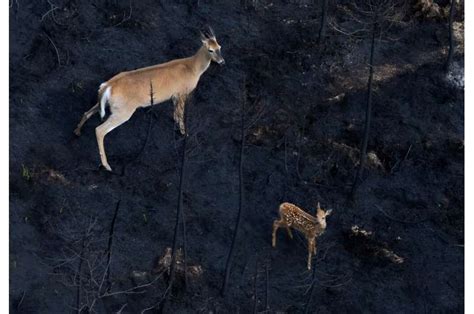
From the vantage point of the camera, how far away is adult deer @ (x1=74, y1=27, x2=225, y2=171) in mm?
22875

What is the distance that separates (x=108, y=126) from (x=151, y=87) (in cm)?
129

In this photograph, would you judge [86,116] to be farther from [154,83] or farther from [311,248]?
[311,248]

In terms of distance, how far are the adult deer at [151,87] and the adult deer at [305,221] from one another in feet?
10.3

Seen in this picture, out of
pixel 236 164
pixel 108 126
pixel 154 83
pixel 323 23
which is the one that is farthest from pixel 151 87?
pixel 323 23

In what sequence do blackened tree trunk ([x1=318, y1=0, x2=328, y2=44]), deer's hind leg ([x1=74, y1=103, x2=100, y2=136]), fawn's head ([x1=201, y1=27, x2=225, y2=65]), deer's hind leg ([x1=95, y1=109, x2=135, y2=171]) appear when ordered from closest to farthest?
deer's hind leg ([x1=95, y1=109, x2=135, y2=171]) → deer's hind leg ([x1=74, y1=103, x2=100, y2=136]) → fawn's head ([x1=201, y1=27, x2=225, y2=65]) → blackened tree trunk ([x1=318, y1=0, x2=328, y2=44])

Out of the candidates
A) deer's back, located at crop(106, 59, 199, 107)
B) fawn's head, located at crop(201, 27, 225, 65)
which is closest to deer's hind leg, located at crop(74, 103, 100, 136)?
deer's back, located at crop(106, 59, 199, 107)

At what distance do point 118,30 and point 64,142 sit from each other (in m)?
3.57

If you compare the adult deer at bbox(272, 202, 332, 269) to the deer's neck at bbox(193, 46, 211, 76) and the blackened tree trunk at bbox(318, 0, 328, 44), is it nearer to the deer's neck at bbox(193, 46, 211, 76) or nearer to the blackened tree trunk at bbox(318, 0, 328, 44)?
the deer's neck at bbox(193, 46, 211, 76)

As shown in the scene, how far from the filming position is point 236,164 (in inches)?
929

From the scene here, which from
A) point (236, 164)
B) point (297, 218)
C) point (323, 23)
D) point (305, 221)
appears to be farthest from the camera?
point (323, 23)

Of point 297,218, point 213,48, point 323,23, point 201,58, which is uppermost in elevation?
point 323,23

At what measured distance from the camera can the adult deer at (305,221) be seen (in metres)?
21.5

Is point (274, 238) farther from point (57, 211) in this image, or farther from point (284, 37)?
point (284, 37)

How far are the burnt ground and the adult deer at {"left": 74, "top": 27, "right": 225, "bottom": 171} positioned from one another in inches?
15.0
